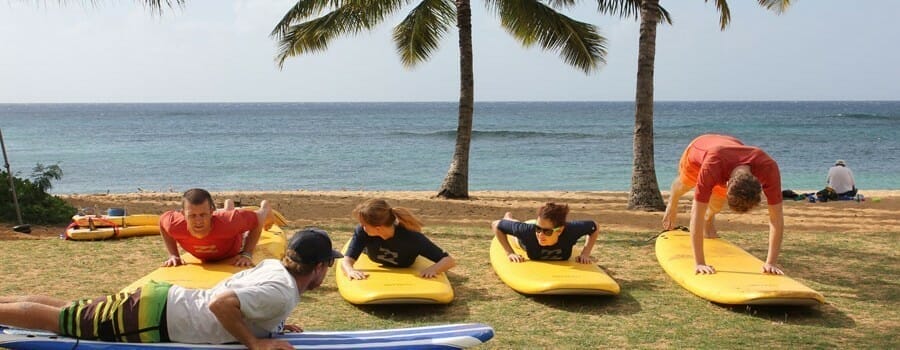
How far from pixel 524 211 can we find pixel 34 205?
7.49 metres

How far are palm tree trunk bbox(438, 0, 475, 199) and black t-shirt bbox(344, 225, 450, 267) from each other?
26.7 feet

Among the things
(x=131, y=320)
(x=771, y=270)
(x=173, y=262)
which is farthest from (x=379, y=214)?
(x=771, y=270)

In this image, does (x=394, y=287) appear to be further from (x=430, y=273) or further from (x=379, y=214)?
(x=379, y=214)

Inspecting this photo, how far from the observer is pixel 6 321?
171 inches

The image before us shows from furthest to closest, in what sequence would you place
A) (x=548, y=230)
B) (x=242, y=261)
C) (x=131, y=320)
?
(x=548, y=230) → (x=242, y=261) → (x=131, y=320)

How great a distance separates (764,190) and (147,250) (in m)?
6.30

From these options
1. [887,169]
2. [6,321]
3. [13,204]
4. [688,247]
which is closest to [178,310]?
[6,321]

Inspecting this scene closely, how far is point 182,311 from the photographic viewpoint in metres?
4.28

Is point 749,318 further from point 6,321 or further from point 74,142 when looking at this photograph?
point 74,142

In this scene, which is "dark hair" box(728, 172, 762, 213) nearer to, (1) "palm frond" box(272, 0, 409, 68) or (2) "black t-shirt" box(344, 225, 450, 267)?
(2) "black t-shirt" box(344, 225, 450, 267)

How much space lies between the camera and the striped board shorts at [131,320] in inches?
168

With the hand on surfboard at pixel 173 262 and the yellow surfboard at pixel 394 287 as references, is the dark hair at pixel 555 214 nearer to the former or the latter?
the yellow surfboard at pixel 394 287

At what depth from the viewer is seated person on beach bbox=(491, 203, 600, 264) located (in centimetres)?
723

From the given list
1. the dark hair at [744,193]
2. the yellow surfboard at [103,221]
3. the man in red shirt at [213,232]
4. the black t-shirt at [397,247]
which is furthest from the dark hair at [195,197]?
the dark hair at [744,193]
